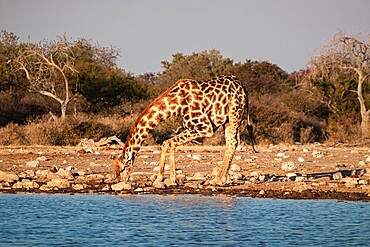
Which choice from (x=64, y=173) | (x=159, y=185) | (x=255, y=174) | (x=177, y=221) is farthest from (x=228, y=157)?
(x=64, y=173)

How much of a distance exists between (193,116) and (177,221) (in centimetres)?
363

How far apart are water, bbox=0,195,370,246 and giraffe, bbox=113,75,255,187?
4.51ft

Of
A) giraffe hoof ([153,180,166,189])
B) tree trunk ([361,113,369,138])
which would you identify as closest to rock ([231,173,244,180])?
giraffe hoof ([153,180,166,189])

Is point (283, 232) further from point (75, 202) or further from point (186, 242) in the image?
point (75, 202)

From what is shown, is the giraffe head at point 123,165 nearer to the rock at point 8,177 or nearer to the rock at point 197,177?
the rock at point 197,177

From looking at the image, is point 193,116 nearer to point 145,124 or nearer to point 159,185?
point 145,124

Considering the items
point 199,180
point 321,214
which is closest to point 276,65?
point 199,180

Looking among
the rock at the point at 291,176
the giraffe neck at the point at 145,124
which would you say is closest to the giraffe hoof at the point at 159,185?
the giraffe neck at the point at 145,124

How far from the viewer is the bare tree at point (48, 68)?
3048cm

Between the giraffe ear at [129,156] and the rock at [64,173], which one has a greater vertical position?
the giraffe ear at [129,156]

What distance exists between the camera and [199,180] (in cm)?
1440

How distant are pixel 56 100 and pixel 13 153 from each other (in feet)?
40.0

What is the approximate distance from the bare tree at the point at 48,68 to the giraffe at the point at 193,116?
16.2 m

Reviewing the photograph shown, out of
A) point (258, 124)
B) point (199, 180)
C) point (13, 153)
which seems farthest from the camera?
point (258, 124)
